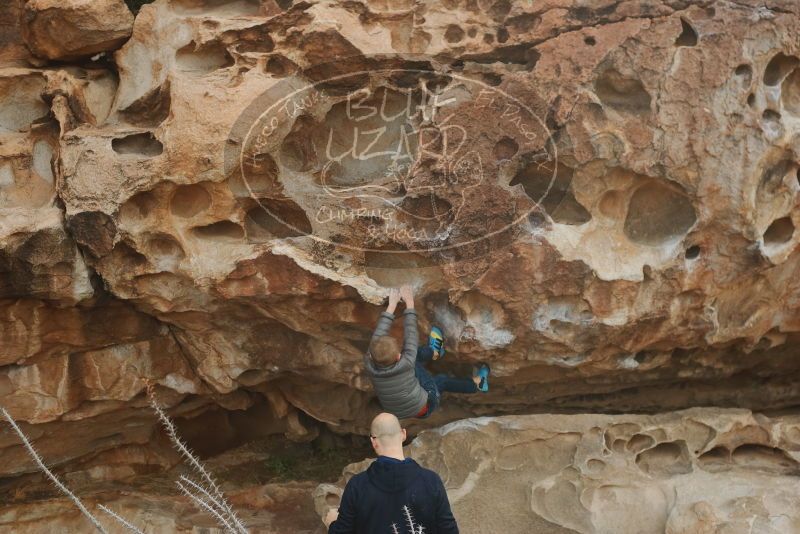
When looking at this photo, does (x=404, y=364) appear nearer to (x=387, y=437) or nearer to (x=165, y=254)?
(x=387, y=437)

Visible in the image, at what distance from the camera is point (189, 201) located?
156 inches

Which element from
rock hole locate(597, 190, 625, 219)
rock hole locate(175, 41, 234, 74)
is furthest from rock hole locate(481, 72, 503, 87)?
rock hole locate(175, 41, 234, 74)

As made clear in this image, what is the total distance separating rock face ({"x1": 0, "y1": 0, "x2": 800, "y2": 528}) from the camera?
3711mm

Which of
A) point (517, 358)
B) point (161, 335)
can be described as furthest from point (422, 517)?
point (161, 335)

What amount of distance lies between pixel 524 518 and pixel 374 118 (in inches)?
78.0

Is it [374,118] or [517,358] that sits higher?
[374,118]

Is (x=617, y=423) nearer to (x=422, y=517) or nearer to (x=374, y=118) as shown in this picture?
(x=422, y=517)

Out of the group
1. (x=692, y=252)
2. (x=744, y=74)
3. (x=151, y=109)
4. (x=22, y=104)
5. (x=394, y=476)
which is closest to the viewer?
(x=394, y=476)

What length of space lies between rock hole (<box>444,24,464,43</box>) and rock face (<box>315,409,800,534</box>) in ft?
6.03

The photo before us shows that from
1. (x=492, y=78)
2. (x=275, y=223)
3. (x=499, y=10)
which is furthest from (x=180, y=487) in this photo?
(x=499, y=10)

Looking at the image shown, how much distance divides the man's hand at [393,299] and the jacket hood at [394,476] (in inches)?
41.9

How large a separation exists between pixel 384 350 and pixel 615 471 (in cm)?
125

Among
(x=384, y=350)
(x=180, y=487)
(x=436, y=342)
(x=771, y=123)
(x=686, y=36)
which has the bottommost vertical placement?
(x=180, y=487)

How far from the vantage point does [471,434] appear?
13.6 feet
